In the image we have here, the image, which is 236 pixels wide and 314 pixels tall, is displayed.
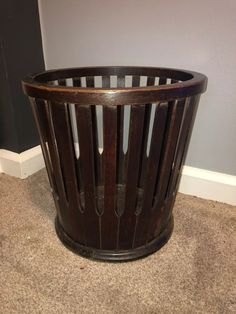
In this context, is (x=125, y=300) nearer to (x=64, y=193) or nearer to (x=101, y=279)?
(x=101, y=279)

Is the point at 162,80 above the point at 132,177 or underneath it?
above

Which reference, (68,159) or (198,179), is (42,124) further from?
(198,179)

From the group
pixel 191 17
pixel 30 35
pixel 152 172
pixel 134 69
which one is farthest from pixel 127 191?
pixel 30 35

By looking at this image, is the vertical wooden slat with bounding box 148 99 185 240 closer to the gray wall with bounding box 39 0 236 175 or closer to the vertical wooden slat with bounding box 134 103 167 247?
the vertical wooden slat with bounding box 134 103 167 247

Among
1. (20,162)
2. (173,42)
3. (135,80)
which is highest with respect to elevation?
(173,42)

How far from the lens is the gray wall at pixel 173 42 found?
0.81 m

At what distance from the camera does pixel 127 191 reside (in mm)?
640

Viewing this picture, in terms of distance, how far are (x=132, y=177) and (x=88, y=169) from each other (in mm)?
96

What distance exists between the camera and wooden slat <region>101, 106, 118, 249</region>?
1.77ft

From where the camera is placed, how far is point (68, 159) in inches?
24.0

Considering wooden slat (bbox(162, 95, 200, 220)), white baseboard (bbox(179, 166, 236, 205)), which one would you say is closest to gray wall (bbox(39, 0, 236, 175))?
white baseboard (bbox(179, 166, 236, 205))

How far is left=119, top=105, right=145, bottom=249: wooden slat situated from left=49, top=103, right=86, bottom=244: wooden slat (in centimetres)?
11

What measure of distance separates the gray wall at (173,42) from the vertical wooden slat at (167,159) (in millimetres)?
328

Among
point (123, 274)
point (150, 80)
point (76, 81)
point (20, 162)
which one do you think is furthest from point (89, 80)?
point (123, 274)
